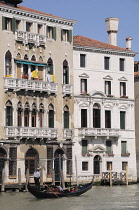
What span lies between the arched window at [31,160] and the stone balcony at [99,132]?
12.0ft

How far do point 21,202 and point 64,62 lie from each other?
12.6 m

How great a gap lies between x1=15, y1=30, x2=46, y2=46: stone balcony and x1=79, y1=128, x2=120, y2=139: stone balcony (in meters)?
6.01

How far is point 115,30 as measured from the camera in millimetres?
56250

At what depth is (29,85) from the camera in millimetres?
48938

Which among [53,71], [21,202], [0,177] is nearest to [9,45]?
[53,71]

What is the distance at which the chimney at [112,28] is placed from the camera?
56.1m

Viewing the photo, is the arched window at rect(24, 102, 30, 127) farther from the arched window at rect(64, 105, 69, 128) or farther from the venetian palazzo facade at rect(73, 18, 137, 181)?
the venetian palazzo facade at rect(73, 18, 137, 181)

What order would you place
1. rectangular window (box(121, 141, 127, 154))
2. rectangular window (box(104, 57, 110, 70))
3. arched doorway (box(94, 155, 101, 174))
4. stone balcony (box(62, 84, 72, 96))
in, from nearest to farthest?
1. stone balcony (box(62, 84, 72, 96))
2. arched doorway (box(94, 155, 101, 174))
3. rectangular window (box(104, 57, 110, 70))
4. rectangular window (box(121, 141, 127, 154))

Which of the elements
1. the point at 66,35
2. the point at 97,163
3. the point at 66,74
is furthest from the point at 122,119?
the point at 66,35

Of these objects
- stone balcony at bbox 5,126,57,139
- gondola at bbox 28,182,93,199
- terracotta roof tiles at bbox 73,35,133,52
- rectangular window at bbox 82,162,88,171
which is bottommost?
gondola at bbox 28,182,93,199

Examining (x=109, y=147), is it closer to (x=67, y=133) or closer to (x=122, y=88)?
(x=67, y=133)

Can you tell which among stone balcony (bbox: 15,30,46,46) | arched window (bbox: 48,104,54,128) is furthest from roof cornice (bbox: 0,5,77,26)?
arched window (bbox: 48,104,54,128)

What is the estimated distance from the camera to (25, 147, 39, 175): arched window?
49.1m

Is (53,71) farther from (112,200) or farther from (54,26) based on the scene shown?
(112,200)
